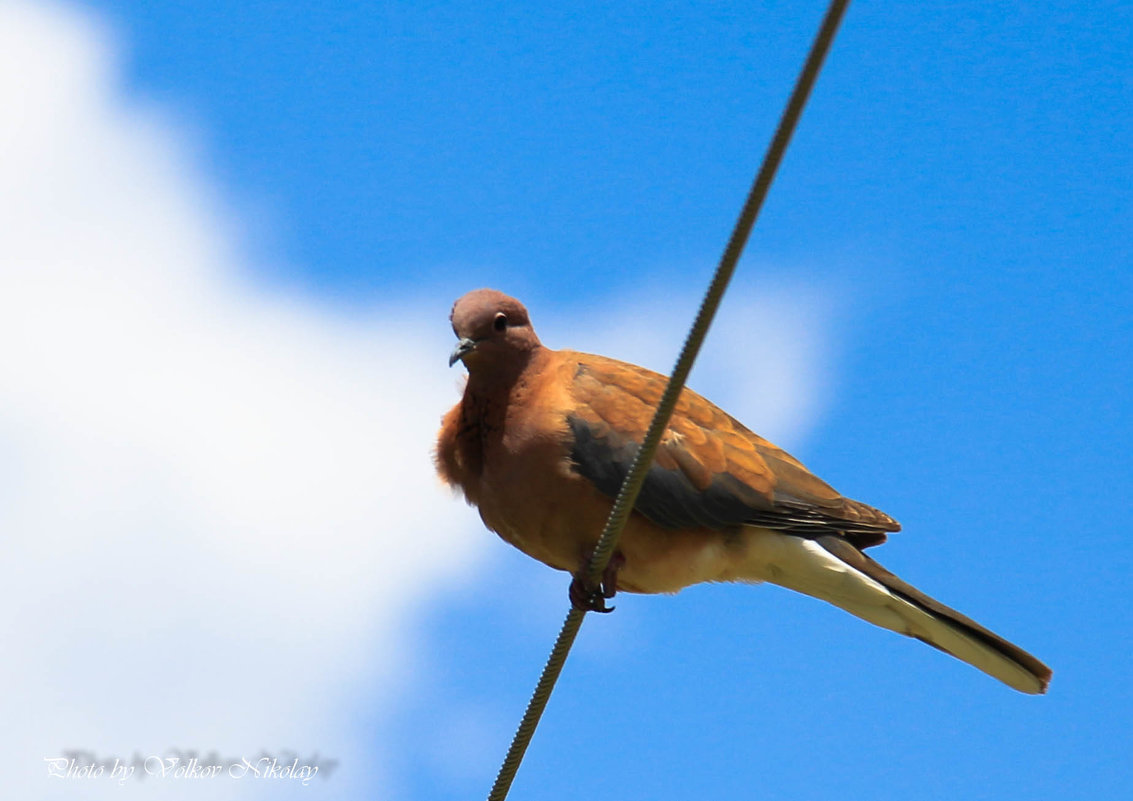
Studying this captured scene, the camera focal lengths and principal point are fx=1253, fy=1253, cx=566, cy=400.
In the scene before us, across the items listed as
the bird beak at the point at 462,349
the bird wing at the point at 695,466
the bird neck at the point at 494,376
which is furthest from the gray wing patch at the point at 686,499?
the bird beak at the point at 462,349

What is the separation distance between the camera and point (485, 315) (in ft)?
15.4

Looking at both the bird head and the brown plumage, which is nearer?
the brown plumage

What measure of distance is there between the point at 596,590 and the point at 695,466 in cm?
66

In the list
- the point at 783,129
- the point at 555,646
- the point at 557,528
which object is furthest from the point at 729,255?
the point at 557,528

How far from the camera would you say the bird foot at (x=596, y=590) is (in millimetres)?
4426

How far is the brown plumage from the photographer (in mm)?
4527

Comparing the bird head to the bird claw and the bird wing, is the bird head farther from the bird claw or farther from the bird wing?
the bird claw

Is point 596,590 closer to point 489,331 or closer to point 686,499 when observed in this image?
point 686,499

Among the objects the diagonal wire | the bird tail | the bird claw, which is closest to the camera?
the diagonal wire

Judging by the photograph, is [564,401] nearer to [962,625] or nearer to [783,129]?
[962,625]

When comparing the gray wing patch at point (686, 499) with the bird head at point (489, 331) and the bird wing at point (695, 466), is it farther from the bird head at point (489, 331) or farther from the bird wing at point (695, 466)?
the bird head at point (489, 331)

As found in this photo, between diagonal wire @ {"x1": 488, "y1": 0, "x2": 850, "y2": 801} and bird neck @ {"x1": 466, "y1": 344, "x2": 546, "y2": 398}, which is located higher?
bird neck @ {"x1": 466, "y1": 344, "x2": 546, "y2": 398}

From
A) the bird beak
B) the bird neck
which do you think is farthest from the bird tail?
the bird beak

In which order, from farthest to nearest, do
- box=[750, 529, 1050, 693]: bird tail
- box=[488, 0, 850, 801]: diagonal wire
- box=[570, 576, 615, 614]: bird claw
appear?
box=[750, 529, 1050, 693]: bird tail < box=[570, 576, 615, 614]: bird claw < box=[488, 0, 850, 801]: diagonal wire
